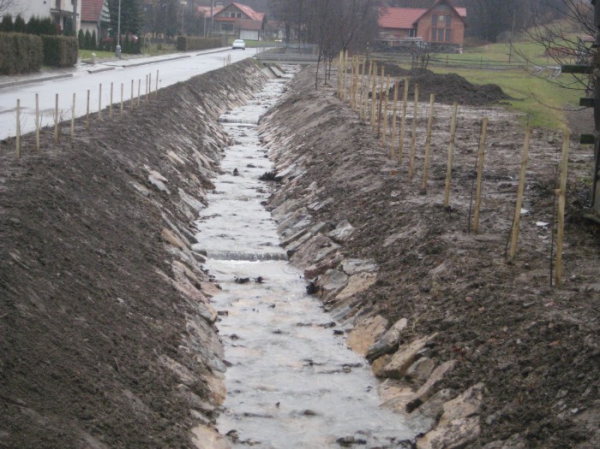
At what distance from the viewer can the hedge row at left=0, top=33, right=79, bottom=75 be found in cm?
3812

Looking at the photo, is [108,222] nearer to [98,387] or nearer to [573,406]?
[98,387]

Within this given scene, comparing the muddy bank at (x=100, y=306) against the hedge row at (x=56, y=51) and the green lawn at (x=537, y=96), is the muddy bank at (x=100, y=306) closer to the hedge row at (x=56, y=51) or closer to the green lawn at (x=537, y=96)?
the green lawn at (x=537, y=96)

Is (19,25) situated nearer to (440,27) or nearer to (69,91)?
(69,91)

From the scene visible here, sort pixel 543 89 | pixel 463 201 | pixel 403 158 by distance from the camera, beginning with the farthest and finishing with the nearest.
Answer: pixel 543 89, pixel 403 158, pixel 463 201

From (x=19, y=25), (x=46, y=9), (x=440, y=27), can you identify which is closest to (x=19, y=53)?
(x=19, y=25)

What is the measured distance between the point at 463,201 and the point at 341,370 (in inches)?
201

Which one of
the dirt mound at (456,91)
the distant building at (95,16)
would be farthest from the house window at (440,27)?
the dirt mound at (456,91)

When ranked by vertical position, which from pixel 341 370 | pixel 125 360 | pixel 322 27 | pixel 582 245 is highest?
pixel 322 27

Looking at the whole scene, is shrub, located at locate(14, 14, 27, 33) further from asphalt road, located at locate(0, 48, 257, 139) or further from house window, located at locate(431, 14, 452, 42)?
house window, located at locate(431, 14, 452, 42)

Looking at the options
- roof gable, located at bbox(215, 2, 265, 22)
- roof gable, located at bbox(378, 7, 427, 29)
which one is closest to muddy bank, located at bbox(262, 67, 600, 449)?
roof gable, located at bbox(378, 7, 427, 29)

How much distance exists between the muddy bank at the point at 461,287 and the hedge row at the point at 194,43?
69.7m

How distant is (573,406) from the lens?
7.68 m

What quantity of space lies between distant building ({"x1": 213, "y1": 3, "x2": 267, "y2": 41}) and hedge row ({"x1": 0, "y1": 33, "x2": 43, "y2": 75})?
116492 millimetres

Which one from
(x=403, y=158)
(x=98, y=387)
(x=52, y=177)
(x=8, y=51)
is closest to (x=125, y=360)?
(x=98, y=387)
